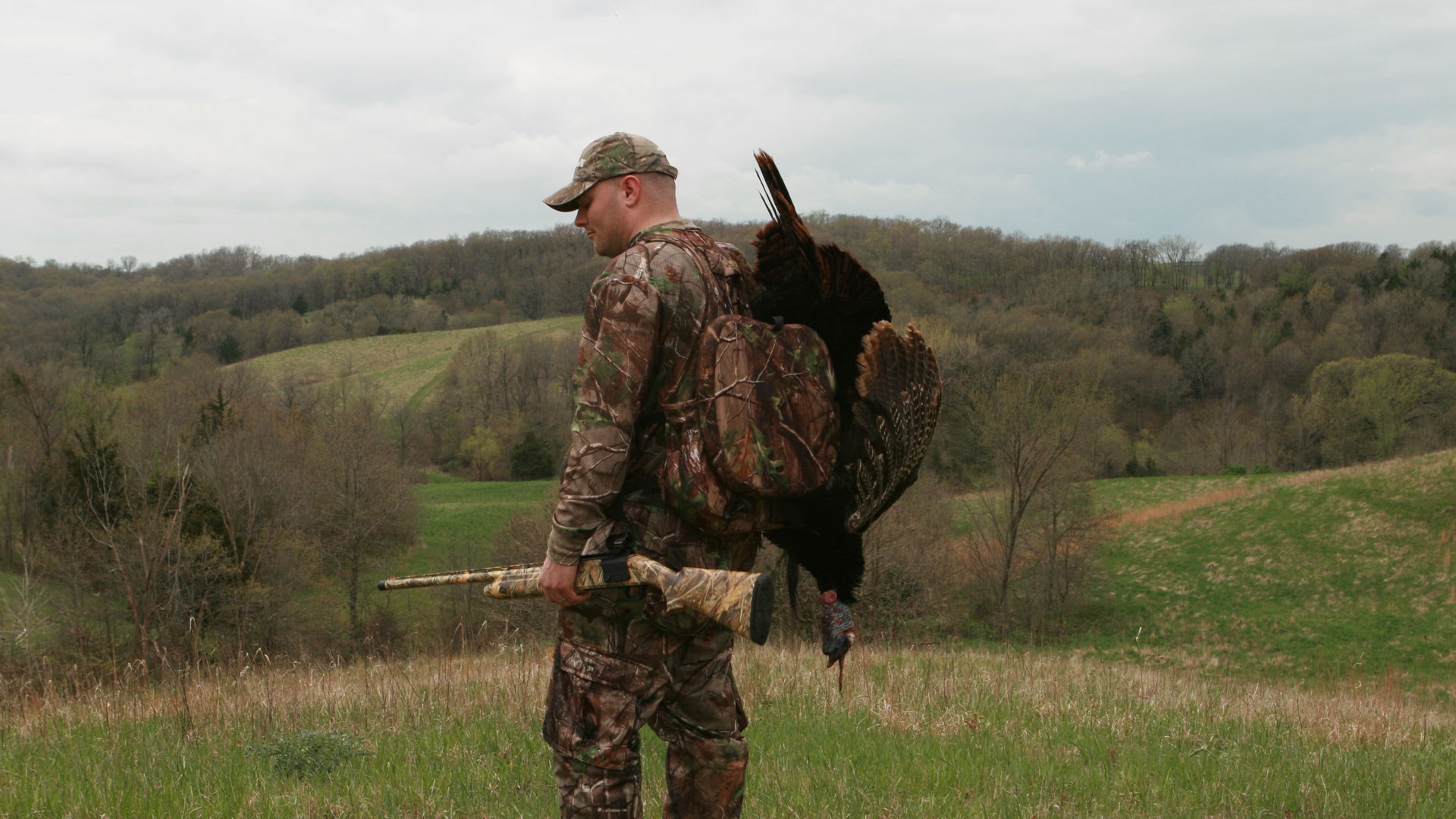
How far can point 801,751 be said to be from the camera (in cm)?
546

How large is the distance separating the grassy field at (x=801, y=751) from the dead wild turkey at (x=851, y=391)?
4.57ft

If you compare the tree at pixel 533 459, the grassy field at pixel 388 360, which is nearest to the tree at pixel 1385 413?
the tree at pixel 533 459

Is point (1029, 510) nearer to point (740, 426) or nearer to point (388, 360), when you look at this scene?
point (740, 426)

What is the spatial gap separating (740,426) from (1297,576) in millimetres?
41380

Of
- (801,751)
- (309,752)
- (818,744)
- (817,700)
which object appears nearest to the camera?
(309,752)

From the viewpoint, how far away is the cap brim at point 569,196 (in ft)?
11.6

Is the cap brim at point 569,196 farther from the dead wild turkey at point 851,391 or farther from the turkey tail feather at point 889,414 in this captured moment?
the turkey tail feather at point 889,414

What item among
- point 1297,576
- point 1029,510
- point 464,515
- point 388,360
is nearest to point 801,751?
point 1029,510

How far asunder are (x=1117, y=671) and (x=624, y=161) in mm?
8192

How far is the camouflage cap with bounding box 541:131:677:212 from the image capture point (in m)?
3.52

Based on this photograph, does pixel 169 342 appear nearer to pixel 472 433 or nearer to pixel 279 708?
pixel 472 433

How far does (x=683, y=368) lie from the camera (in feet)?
11.3

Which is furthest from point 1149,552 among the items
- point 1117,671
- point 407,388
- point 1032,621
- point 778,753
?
point 407,388

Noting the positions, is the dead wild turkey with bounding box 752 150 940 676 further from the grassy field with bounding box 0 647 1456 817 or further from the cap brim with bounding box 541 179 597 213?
the grassy field with bounding box 0 647 1456 817
